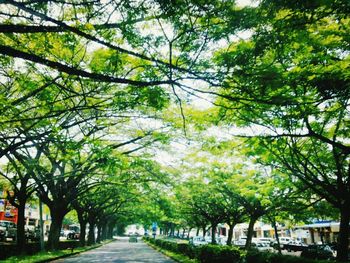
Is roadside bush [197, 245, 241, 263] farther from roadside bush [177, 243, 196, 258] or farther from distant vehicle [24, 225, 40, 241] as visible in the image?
distant vehicle [24, 225, 40, 241]

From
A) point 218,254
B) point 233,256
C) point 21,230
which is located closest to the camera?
point 233,256

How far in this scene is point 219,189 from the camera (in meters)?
24.9

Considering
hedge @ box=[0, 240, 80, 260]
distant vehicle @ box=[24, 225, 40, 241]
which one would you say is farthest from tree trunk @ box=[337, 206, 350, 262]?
distant vehicle @ box=[24, 225, 40, 241]

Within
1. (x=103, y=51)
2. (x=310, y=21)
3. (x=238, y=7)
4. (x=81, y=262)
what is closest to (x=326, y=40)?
(x=310, y=21)

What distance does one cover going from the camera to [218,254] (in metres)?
16.8

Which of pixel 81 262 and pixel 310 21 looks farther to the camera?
pixel 81 262

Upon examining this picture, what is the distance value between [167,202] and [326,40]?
2932cm

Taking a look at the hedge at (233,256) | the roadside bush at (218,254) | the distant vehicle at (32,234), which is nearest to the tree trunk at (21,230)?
the hedge at (233,256)

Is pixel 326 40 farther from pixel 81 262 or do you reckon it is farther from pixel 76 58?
pixel 81 262

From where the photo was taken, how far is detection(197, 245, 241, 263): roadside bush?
1523 cm

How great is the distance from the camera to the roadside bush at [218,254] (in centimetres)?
1523

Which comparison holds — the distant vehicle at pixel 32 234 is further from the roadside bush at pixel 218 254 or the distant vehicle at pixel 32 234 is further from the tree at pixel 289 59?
the tree at pixel 289 59

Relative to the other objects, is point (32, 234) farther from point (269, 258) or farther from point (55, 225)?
point (269, 258)

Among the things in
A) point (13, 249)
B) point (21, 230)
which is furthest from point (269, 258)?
point (21, 230)
